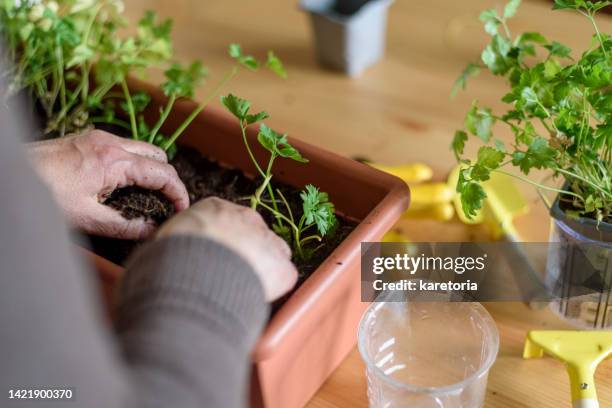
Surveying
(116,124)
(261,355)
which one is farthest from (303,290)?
(116,124)

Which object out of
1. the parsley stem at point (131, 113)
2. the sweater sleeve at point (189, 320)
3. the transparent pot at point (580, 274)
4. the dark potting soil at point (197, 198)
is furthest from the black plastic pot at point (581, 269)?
the parsley stem at point (131, 113)

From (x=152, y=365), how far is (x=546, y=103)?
0.47 metres

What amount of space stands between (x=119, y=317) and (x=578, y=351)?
47 centimetres

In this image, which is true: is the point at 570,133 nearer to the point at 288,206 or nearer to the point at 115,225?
the point at 288,206

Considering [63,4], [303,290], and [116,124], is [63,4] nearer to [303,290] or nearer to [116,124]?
[116,124]

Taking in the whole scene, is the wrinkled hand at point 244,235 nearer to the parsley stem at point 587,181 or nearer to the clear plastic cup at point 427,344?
the clear plastic cup at point 427,344

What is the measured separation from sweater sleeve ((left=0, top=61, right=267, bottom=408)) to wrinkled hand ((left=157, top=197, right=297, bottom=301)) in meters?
0.02

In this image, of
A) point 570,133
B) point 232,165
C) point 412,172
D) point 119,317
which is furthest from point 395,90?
point 119,317

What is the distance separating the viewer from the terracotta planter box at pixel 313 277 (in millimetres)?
653

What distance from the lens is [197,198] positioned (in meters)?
0.85

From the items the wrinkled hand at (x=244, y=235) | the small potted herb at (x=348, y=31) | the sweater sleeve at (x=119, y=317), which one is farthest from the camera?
the small potted herb at (x=348, y=31)

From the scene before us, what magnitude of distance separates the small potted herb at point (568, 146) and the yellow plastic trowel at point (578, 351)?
40mm

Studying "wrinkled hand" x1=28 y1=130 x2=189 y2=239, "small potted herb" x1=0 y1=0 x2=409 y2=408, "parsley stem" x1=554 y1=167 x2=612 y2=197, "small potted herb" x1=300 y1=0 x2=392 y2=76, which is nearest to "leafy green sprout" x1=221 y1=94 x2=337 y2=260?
"small potted herb" x1=0 y1=0 x2=409 y2=408

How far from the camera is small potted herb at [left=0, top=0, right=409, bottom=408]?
69 centimetres
